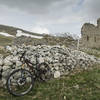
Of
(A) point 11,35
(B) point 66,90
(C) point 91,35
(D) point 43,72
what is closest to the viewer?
(B) point 66,90

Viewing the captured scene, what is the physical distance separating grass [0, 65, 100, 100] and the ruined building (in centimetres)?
1533

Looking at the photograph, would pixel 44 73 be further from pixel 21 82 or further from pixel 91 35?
pixel 91 35

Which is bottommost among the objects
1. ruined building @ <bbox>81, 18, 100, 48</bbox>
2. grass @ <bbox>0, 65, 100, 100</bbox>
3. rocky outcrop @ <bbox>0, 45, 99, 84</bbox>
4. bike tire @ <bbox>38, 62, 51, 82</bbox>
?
grass @ <bbox>0, 65, 100, 100</bbox>

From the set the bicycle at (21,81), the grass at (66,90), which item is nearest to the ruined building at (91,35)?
the grass at (66,90)

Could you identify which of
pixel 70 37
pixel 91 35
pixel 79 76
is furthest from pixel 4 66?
pixel 91 35

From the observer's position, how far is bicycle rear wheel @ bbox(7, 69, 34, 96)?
17.7ft

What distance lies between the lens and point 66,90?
5586 millimetres

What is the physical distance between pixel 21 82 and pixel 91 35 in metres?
17.8

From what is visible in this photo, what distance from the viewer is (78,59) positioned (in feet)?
29.2

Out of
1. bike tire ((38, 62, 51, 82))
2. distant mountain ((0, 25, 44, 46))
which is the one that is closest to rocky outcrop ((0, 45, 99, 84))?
bike tire ((38, 62, 51, 82))

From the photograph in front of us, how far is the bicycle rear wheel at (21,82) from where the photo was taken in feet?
17.7

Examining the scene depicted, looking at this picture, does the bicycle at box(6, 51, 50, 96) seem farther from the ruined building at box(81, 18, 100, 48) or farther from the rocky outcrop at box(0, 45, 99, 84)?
the ruined building at box(81, 18, 100, 48)

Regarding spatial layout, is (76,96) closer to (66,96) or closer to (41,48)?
(66,96)

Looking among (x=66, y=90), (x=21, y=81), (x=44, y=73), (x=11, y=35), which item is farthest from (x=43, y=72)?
(x=11, y=35)
